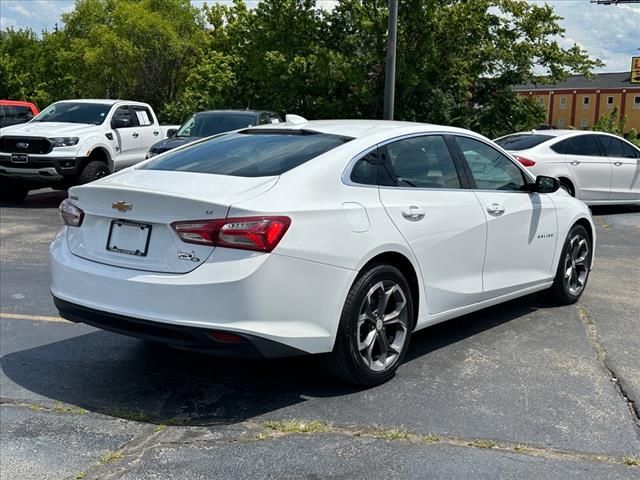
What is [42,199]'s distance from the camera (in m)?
14.0

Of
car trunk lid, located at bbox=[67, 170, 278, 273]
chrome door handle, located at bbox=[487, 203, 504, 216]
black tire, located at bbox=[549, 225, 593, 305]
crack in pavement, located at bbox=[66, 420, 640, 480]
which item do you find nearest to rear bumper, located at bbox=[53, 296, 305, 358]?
car trunk lid, located at bbox=[67, 170, 278, 273]

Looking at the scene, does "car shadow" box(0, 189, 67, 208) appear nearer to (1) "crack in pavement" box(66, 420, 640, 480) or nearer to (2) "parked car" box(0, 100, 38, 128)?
(2) "parked car" box(0, 100, 38, 128)

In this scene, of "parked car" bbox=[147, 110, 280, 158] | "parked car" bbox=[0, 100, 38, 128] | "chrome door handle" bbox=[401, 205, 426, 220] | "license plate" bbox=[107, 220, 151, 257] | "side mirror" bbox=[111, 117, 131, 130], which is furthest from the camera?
"parked car" bbox=[0, 100, 38, 128]

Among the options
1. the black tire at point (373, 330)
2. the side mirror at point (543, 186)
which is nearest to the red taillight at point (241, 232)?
the black tire at point (373, 330)

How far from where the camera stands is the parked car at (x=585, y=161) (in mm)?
A: 11820

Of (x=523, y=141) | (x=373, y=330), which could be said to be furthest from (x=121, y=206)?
(x=523, y=141)

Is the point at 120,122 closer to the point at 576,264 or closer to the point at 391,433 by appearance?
the point at 576,264

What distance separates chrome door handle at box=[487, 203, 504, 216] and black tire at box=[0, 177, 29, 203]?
33.8 ft

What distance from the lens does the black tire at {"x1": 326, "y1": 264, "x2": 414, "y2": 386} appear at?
397 centimetres

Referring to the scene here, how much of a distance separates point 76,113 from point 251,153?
1038 cm

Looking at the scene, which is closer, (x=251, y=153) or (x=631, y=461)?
(x=631, y=461)

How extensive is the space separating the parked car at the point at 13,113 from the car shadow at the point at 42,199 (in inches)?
91.2

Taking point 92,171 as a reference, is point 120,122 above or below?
above

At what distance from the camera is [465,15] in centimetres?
2459
